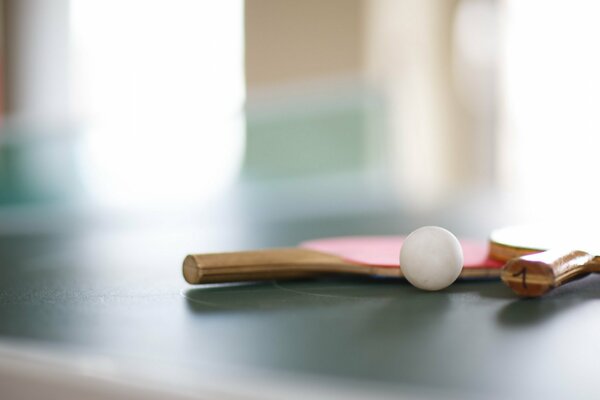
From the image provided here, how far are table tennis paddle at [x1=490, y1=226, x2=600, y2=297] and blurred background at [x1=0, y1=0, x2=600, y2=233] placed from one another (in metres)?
3.25

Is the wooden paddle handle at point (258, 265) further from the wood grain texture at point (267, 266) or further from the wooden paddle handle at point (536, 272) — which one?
the wooden paddle handle at point (536, 272)

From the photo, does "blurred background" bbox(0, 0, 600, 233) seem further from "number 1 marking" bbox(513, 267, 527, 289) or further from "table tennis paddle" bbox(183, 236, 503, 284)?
"number 1 marking" bbox(513, 267, 527, 289)

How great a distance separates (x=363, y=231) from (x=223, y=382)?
5.33 feet

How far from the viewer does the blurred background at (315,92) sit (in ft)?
15.0

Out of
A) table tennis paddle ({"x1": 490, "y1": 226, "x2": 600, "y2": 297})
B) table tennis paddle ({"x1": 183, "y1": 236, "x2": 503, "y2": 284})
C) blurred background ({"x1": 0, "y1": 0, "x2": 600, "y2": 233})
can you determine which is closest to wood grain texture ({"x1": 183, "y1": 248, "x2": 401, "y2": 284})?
table tennis paddle ({"x1": 183, "y1": 236, "x2": 503, "y2": 284})

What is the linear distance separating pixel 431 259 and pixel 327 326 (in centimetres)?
22

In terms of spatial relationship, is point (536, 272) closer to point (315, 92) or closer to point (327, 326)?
point (327, 326)

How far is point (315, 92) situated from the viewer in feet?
17.6

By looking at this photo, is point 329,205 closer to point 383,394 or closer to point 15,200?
point 15,200

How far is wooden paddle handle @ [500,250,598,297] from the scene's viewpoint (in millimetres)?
849

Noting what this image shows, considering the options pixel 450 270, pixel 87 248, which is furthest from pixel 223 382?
pixel 87 248

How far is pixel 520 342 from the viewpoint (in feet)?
2.22

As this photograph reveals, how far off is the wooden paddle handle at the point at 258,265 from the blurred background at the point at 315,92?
3.34 meters

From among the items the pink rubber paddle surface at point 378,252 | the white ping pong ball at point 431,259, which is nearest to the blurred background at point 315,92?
the pink rubber paddle surface at point 378,252
